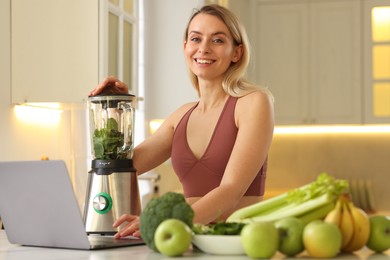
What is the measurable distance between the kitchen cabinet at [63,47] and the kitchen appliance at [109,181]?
155 cm

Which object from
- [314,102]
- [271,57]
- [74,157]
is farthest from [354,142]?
[74,157]

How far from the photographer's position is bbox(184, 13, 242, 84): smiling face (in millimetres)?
2463

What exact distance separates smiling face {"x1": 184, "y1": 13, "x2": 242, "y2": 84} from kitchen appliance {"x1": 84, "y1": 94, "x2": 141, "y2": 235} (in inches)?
13.2

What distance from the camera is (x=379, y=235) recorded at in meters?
1.56

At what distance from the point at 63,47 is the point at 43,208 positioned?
224 centimetres

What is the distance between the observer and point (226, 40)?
2486 millimetres

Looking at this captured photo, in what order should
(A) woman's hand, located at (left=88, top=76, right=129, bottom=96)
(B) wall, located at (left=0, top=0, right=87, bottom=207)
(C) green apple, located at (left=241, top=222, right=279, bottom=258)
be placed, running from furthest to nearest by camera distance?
(B) wall, located at (left=0, top=0, right=87, bottom=207) < (A) woman's hand, located at (left=88, top=76, right=129, bottom=96) < (C) green apple, located at (left=241, top=222, right=279, bottom=258)

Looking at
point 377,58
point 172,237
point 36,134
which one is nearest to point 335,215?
point 172,237

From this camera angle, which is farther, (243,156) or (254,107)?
(254,107)

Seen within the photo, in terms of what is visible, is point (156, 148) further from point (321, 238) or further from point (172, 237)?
point (321, 238)

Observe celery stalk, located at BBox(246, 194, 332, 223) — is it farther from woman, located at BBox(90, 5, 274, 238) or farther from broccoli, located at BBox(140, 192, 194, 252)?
woman, located at BBox(90, 5, 274, 238)

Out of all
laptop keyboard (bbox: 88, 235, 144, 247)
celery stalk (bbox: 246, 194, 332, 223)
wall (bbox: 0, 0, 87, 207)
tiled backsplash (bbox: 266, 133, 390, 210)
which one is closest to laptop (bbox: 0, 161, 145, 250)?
laptop keyboard (bbox: 88, 235, 144, 247)

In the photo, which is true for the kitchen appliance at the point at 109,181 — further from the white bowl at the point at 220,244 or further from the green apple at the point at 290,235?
the green apple at the point at 290,235

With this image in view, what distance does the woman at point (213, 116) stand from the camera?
2385 mm
